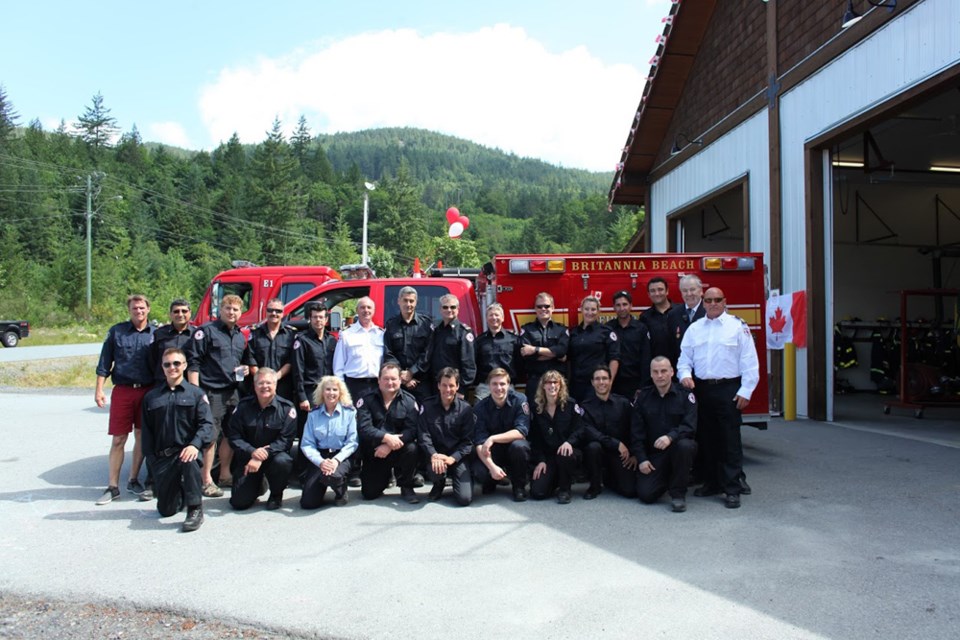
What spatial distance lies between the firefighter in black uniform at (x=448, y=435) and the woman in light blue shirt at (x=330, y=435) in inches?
25.6

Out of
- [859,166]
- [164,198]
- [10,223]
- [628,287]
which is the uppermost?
[164,198]

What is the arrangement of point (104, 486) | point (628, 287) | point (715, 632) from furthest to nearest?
point (628, 287), point (104, 486), point (715, 632)

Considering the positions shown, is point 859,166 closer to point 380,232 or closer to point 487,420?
point 487,420

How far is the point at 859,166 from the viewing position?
14.1 m

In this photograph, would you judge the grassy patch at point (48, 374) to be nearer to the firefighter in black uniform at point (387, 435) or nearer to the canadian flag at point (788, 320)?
the firefighter in black uniform at point (387, 435)

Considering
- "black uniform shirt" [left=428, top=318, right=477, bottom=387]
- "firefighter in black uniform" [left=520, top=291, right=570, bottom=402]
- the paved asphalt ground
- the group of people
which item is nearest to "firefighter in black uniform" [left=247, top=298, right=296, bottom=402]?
the group of people

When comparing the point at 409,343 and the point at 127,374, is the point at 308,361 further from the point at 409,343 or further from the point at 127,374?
the point at 127,374

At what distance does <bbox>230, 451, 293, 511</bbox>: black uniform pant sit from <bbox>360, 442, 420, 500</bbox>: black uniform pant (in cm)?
68

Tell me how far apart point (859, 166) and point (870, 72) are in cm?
579

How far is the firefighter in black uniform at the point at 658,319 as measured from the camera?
695 centimetres

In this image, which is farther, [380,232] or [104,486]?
[380,232]

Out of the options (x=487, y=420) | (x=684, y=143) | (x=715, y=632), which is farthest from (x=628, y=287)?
(x=684, y=143)

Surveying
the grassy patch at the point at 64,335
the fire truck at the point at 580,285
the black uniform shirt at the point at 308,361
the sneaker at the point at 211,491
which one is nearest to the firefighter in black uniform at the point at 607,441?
the fire truck at the point at 580,285

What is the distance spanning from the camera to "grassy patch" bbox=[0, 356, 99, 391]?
16703mm
